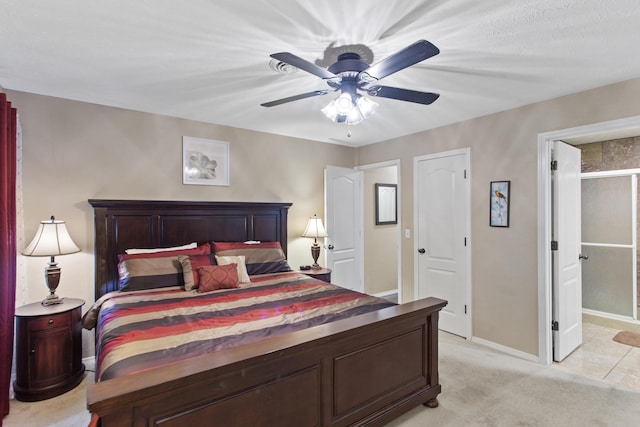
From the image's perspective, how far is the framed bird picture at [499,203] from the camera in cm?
325

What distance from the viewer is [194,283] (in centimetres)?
282

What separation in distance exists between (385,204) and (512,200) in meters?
2.33

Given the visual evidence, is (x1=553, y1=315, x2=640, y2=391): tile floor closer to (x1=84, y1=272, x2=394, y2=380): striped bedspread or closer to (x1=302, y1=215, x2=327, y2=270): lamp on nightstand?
(x1=84, y1=272, x2=394, y2=380): striped bedspread

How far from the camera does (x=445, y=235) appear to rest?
3.81 metres

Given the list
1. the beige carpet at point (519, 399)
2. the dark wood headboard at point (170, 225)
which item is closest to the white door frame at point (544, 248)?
the beige carpet at point (519, 399)

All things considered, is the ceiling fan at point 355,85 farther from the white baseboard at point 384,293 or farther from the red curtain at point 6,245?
the white baseboard at point 384,293

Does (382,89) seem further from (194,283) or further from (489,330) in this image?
(489,330)

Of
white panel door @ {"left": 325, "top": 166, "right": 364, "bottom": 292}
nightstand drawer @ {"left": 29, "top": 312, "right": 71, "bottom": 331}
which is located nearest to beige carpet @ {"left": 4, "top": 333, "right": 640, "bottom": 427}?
nightstand drawer @ {"left": 29, "top": 312, "right": 71, "bottom": 331}

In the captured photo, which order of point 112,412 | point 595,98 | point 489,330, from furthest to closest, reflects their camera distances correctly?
point 489,330, point 595,98, point 112,412

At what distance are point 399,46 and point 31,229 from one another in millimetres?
3305

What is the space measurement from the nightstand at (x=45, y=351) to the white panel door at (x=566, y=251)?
167 inches

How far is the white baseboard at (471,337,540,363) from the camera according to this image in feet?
9.93

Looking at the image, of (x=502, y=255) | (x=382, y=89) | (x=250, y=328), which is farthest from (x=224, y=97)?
(x=502, y=255)

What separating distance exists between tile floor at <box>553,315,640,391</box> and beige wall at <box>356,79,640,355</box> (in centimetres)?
43
